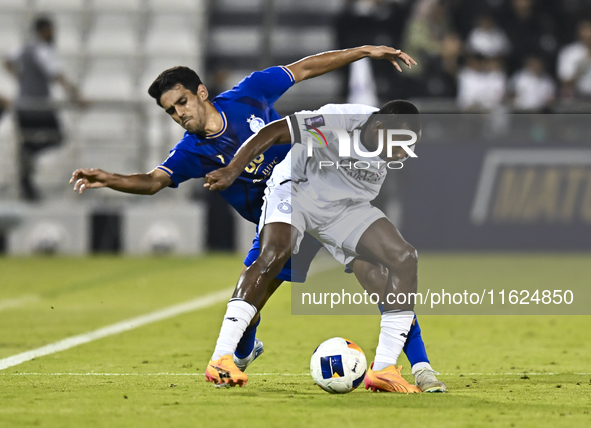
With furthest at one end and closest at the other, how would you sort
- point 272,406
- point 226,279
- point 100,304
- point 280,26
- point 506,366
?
point 280,26, point 226,279, point 100,304, point 506,366, point 272,406

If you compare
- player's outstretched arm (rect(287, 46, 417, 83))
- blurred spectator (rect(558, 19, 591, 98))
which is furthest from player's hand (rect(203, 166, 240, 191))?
blurred spectator (rect(558, 19, 591, 98))

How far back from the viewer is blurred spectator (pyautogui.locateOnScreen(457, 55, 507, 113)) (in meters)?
14.3

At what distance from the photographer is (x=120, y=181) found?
4789mm

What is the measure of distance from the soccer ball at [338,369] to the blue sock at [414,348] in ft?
0.87

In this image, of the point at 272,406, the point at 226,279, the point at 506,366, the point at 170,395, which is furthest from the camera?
the point at 226,279

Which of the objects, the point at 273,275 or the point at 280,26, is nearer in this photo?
the point at 273,275

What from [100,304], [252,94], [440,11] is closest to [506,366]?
[252,94]

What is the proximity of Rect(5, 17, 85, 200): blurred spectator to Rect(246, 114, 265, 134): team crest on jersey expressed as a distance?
29.7 ft

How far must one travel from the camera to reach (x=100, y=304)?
905cm

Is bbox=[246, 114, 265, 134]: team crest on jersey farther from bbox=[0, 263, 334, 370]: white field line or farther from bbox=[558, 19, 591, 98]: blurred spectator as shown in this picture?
bbox=[558, 19, 591, 98]: blurred spectator

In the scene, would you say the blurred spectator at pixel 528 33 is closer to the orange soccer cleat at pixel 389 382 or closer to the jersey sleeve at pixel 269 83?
the jersey sleeve at pixel 269 83

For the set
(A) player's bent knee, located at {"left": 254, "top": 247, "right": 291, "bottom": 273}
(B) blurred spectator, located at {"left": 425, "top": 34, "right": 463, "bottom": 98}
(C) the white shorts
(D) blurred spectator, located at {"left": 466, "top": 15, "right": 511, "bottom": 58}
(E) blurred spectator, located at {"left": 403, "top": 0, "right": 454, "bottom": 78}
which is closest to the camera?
(A) player's bent knee, located at {"left": 254, "top": 247, "right": 291, "bottom": 273}

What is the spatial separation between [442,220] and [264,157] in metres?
8.16

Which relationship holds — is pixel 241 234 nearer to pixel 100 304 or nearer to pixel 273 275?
pixel 100 304
